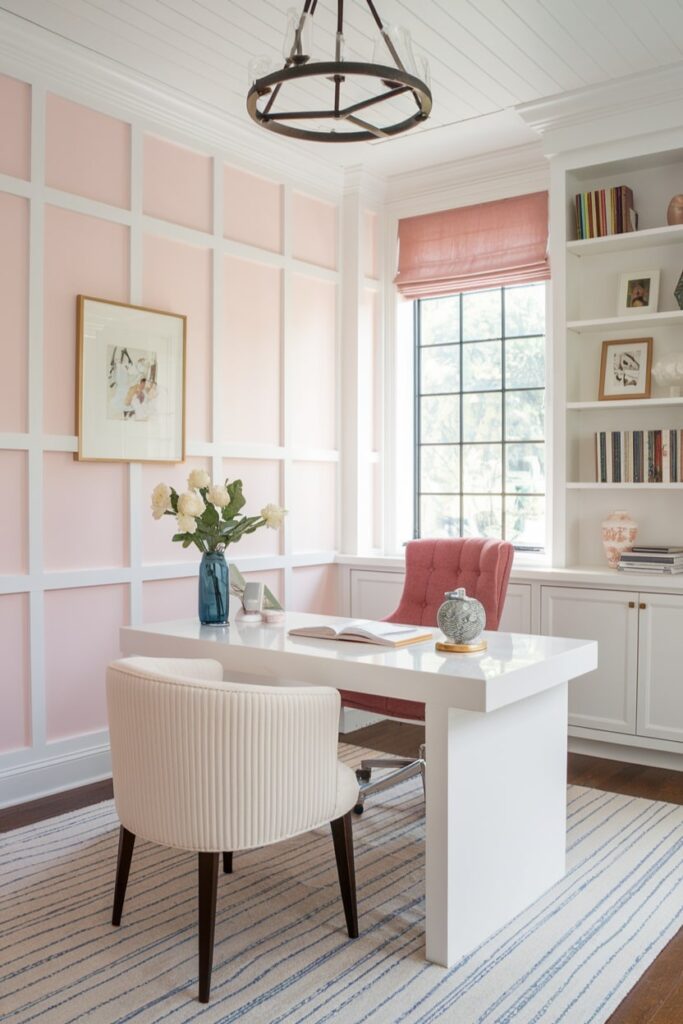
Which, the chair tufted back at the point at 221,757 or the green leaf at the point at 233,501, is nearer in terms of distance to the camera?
the chair tufted back at the point at 221,757

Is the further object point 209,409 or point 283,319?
point 283,319

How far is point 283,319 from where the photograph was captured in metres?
4.66

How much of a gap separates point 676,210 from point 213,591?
2.62m

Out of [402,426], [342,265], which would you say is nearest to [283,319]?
[342,265]

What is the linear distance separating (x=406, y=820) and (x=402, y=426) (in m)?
2.51

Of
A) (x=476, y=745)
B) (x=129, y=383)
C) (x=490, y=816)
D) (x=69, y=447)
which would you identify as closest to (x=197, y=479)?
(x=69, y=447)

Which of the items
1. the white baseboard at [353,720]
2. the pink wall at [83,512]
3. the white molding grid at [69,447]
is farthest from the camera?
the white baseboard at [353,720]

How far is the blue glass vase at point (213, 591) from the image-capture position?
320 centimetres

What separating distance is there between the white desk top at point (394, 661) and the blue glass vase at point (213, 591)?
4 centimetres

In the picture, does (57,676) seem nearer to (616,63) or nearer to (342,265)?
(342,265)

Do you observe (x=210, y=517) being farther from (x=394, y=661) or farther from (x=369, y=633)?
(x=394, y=661)

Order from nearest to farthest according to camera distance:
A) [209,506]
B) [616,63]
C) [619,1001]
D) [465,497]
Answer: [619,1001] → [209,506] → [616,63] → [465,497]

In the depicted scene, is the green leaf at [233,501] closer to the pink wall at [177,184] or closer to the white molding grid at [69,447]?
the white molding grid at [69,447]

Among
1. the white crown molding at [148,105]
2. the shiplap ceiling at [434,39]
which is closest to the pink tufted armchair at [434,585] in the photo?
the shiplap ceiling at [434,39]
